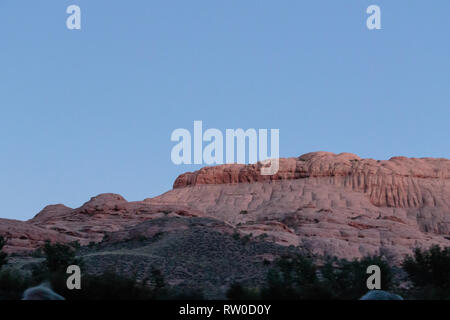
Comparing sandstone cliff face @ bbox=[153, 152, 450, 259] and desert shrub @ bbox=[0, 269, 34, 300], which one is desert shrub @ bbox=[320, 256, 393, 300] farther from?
sandstone cliff face @ bbox=[153, 152, 450, 259]

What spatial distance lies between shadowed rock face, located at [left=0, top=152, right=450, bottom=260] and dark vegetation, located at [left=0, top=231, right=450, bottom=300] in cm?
1428

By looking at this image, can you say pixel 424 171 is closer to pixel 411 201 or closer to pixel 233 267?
pixel 411 201

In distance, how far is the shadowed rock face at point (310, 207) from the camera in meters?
49.9

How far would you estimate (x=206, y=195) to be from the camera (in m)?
90.4

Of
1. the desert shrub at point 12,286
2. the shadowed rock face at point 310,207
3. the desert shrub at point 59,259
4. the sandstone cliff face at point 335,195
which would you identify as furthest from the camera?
the sandstone cliff face at point 335,195

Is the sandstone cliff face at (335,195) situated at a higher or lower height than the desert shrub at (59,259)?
higher

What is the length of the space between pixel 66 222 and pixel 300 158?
43.0 m

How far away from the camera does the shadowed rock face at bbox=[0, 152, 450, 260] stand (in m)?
49.9

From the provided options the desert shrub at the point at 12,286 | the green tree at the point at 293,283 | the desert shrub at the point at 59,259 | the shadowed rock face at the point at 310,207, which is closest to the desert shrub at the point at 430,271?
the green tree at the point at 293,283

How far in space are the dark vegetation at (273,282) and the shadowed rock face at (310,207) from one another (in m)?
14.3

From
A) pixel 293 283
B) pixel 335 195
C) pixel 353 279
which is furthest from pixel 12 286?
pixel 335 195

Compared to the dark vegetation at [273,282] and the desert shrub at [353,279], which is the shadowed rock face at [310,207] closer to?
the dark vegetation at [273,282]

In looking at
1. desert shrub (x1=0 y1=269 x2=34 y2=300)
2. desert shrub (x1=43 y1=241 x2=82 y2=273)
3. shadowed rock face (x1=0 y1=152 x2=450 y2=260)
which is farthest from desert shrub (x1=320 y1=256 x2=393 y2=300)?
shadowed rock face (x1=0 y1=152 x2=450 y2=260)
